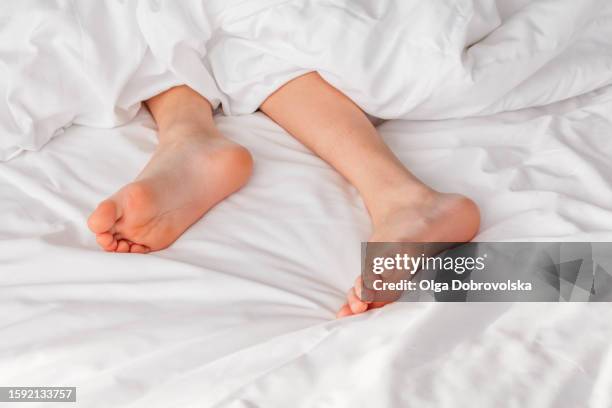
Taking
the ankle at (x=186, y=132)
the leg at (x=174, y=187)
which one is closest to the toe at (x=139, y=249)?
the leg at (x=174, y=187)

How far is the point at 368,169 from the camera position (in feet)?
3.37

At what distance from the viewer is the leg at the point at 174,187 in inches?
36.5

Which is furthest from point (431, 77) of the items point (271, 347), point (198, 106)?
point (271, 347)

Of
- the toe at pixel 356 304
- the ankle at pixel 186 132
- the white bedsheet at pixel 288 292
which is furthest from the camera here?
the ankle at pixel 186 132

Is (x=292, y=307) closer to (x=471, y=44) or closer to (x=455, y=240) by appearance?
(x=455, y=240)

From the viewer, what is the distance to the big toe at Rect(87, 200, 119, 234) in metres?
0.91

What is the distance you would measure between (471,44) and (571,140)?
18 cm

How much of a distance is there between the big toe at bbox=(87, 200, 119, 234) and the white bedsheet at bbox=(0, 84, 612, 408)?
28 mm

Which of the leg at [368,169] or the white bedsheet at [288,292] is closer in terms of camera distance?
the white bedsheet at [288,292]

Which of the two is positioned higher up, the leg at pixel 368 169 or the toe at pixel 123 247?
the leg at pixel 368 169

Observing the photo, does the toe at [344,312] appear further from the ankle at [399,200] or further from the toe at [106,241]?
the toe at [106,241]

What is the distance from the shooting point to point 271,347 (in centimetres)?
78

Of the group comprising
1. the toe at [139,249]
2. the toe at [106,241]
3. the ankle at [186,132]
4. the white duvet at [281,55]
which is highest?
the white duvet at [281,55]

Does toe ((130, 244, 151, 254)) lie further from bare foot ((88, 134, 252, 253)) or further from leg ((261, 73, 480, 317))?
leg ((261, 73, 480, 317))
